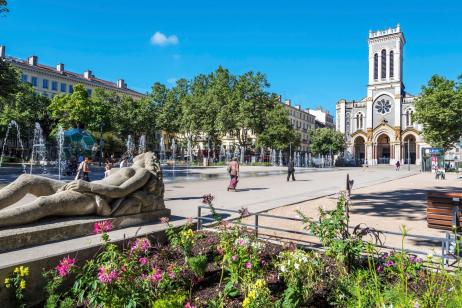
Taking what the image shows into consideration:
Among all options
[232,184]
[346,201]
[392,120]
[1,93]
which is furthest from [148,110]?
[346,201]

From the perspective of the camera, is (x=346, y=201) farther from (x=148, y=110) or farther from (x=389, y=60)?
(x=389, y=60)

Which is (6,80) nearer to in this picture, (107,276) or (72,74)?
(107,276)

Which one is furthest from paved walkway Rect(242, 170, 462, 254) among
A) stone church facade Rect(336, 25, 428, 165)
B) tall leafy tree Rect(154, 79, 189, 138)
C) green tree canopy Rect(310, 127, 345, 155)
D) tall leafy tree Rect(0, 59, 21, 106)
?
stone church facade Rect(336, 25, 428, 165)

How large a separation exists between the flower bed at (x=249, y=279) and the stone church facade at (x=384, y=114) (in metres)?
78.9

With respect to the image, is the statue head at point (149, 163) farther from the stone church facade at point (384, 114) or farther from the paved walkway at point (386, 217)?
the stone church facade at point (384, 114)

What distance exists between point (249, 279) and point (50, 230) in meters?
2.80

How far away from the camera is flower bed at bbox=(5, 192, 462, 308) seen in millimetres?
3057

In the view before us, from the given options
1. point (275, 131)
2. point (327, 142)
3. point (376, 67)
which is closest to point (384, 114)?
point (376, 67)

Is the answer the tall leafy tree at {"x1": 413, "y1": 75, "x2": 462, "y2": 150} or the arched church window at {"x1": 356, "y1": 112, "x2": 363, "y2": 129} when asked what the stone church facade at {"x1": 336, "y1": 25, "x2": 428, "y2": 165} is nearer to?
the arched church window at {"x1": 356, "y1": 112, "x2": 363, "y2": 129}

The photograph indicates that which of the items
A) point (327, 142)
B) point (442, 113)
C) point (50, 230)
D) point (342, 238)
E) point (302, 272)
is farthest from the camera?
point (327, 142)

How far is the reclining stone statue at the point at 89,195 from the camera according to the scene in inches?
181

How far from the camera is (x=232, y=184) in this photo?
51.0 ft

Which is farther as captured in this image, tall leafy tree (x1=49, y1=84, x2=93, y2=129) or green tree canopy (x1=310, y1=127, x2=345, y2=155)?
green tree canopy (x1=310, y1=127, x2=345, y2=155)

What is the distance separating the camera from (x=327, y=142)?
7644 cm
